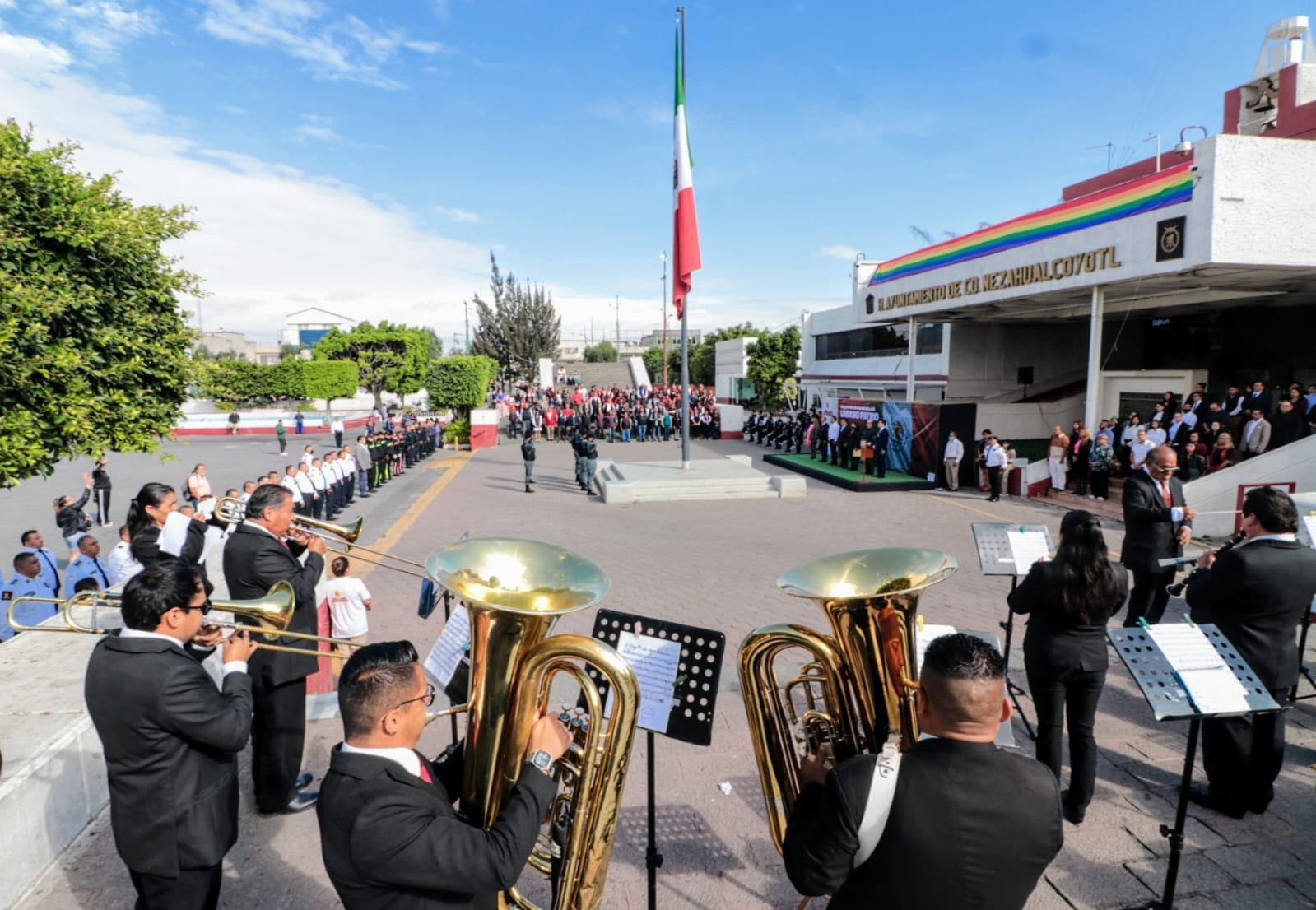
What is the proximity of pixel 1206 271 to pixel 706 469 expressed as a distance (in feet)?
34.7

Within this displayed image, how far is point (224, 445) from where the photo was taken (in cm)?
2973

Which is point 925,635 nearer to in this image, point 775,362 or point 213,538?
point 213,538

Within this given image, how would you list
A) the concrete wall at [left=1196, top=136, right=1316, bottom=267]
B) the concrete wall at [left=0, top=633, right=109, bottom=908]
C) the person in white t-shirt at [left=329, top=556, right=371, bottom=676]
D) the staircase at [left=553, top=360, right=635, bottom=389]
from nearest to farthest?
the concrete wall at [left=0, top=633, right=109, bottom=908] → the person in white t-shirt at [left=329, top=556, right=371, bottom=676] → the concrete wall at [left=1196, top=136, right=1316, bottom=267] → the staircase at [left=553, top=360, right=635, bottom=389]

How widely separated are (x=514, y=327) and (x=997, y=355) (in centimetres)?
2963

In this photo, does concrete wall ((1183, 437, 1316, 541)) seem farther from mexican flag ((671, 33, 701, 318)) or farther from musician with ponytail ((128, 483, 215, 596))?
musician with ponytail ((128, 483, 215, 596))

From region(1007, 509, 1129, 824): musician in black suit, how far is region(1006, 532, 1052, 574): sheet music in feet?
2.75

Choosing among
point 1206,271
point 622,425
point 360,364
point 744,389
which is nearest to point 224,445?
point 360,364

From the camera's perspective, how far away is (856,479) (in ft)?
57.3

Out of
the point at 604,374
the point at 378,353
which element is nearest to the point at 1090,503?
the point at 378,353

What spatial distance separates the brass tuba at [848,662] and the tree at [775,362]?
37.4 meters

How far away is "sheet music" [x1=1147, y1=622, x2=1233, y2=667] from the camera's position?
10.1 feet

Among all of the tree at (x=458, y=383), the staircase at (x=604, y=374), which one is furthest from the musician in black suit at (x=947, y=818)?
the staircase at (x=604, y=374)

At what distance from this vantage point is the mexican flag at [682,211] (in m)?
15.6

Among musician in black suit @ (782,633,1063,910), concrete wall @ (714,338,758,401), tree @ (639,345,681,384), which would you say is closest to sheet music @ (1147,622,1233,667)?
musician in black suit @ (782,633,1063,910)
